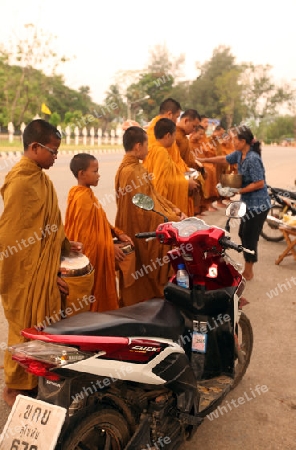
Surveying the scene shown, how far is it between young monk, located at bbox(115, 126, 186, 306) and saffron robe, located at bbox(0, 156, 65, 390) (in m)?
1.52

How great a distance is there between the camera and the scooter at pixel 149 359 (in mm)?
1852

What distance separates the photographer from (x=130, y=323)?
205cm

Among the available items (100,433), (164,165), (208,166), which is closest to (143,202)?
(100,433)

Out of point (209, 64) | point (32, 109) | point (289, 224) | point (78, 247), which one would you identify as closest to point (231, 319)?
point (78, 247)

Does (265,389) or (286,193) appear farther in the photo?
(286,193)

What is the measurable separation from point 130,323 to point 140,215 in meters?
2.45

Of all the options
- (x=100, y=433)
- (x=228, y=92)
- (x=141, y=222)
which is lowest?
(x=100, y=433)

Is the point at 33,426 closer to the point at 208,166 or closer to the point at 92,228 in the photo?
the point at 92,228

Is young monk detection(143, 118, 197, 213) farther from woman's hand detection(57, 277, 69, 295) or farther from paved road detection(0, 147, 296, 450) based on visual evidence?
woman's hand detection(57, 277, 69, 295)

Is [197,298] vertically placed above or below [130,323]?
below

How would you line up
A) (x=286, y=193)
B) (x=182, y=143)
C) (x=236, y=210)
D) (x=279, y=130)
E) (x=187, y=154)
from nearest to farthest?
(x=236, y=210) < (x=182, y=143) < (x=187, y=154) < (x=286, y=193) < (x=279, y=130)

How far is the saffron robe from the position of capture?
2662 mm

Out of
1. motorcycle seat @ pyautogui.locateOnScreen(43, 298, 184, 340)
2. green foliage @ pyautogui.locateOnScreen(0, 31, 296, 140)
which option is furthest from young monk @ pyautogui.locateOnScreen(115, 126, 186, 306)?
green foliage @ pyautogui.locateOnScreen(0, 31, 296, 140)

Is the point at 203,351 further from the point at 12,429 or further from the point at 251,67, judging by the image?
the point at 251,67
